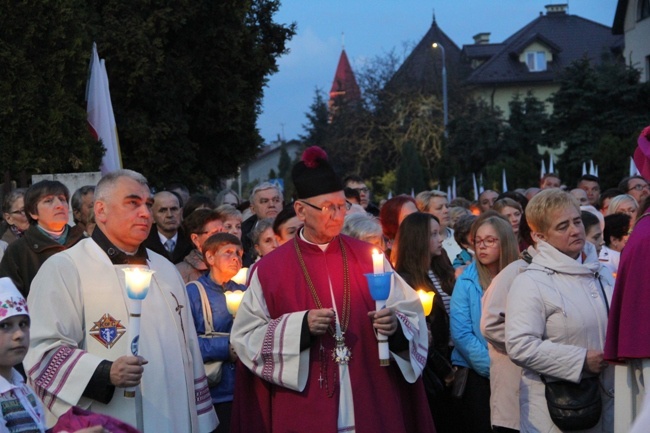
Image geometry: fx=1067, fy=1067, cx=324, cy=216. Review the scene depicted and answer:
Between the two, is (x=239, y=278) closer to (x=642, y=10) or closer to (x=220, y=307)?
(x=220, y=307)

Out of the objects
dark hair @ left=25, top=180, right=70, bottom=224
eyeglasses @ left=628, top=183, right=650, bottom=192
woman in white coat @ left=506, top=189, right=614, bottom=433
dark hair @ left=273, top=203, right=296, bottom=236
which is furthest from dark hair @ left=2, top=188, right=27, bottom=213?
eyeglasses @ left=628, top=183, right=650, bottom=192

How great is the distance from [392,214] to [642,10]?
3973 centimetres

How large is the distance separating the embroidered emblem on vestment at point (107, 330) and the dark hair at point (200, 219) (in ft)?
10.2

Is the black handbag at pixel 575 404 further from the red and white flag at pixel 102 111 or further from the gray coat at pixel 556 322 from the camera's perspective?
the red and white flag at pixel 102 111

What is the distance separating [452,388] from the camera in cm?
789

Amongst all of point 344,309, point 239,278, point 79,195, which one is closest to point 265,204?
point 79,195

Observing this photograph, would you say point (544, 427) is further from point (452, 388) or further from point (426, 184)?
point (426, 184)

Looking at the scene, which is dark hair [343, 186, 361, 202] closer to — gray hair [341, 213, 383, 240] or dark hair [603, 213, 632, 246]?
dark hair [603, 213, 632, 246]

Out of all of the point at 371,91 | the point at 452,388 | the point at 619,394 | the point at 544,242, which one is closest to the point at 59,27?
the point at 452,388

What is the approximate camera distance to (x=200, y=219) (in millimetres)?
8680

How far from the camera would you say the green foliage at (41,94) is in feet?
48.4

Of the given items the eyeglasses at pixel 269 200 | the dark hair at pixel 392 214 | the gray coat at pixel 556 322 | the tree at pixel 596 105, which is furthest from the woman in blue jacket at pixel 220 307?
the tree at pixel 596 105

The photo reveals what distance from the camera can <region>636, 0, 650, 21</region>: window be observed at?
45594 mm

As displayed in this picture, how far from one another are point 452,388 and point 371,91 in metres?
42.0
